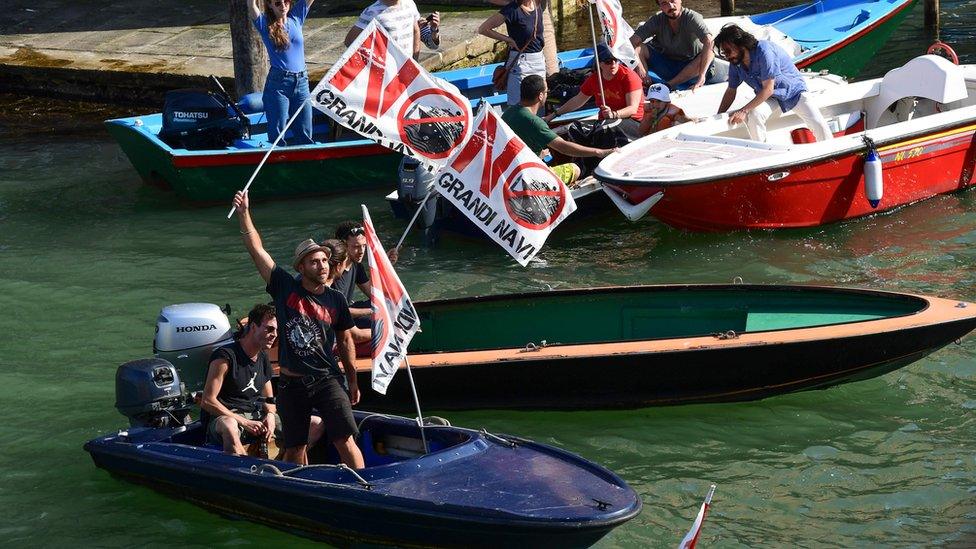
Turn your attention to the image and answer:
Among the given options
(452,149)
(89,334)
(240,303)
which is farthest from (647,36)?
(89,334)

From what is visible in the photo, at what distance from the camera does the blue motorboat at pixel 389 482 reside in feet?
19.2

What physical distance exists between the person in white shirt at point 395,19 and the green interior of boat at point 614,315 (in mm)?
3964

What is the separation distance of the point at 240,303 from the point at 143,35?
8781mm

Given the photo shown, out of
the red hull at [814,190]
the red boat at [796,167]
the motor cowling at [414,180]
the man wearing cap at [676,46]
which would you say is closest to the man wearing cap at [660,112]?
the red boat at [796,167]

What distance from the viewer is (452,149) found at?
902cm

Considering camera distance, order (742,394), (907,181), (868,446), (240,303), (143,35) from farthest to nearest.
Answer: (143,35), (907,181), (240,303), (742,394), (868,446)

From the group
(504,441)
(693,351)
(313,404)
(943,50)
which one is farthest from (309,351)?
(943,50)

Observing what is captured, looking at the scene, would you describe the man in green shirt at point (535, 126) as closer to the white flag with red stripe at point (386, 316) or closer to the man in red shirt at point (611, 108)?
the man in red shirt at point (611, 108)

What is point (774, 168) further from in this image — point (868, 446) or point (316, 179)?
point (316, 179)

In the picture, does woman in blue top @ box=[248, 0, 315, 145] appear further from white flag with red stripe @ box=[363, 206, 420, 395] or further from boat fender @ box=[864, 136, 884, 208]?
white flag with red stripe @ box=[363, 206, 420, 395]

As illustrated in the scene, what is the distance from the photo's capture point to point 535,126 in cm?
1052

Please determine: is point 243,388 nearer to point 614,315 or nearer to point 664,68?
point 614,315

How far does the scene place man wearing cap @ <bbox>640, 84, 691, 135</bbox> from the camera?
11570 mm

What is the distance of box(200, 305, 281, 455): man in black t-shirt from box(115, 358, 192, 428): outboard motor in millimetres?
330
